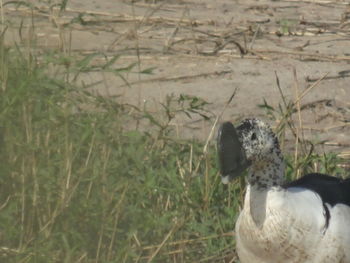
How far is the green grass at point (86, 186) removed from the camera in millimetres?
5883

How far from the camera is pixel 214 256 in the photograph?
634 centimetres

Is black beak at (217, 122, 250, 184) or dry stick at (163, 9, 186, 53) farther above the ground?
black beak at (217, 122, 250, 184)

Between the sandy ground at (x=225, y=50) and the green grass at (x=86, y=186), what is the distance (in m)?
1.20

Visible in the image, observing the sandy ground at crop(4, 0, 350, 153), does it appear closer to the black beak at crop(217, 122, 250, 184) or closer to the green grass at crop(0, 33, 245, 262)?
the green grass at crop(0, 33, 245, 262)

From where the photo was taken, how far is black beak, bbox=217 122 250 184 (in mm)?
5332

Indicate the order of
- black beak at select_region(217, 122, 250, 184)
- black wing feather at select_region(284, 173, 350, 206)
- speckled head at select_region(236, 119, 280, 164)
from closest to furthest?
black beak at select_region(217, 122, 250, 184) → speckled head at select_region(236, 119, 280, 164) → black wing feather at select_region(284, 173, 350, 206)

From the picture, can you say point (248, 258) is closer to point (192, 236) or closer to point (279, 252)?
point (279, 252)

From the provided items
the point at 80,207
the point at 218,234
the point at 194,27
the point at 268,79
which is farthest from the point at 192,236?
the point at 194,27

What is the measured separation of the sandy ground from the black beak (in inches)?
84.9

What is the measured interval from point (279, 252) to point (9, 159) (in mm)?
1259

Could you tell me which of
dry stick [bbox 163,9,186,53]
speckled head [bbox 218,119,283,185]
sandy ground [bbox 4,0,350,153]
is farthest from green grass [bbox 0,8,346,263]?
dry stick [bbox 163,9,186,53]

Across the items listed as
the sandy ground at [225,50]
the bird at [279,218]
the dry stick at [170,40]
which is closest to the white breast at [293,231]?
the bird at [279,218]

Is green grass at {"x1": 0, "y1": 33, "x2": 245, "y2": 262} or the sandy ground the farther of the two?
the sandy ground

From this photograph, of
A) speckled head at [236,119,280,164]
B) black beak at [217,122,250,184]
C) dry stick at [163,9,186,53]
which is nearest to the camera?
black beak at [217,122,250,184]
